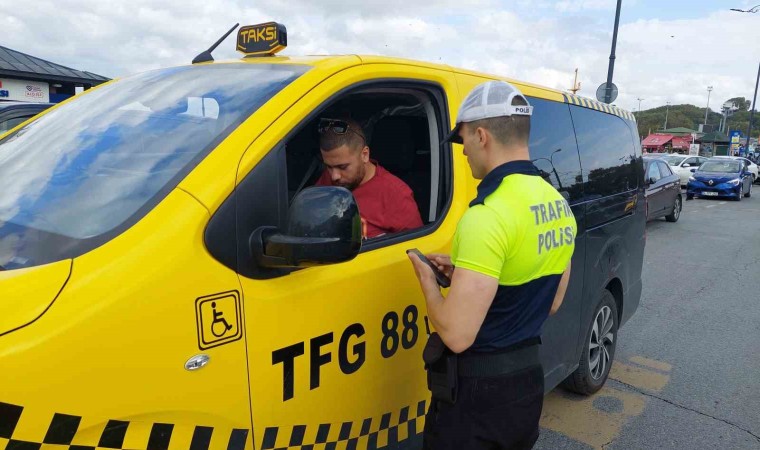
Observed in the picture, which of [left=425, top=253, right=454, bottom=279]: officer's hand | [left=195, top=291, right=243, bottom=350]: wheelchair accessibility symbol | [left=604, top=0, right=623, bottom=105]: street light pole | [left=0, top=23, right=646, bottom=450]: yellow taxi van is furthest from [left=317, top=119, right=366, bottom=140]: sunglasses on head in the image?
[left=604, top=0, right=623, bottom=105]: street light pole

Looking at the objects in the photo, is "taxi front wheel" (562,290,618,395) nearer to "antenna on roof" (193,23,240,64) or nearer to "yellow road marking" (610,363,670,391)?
"yellow road marking" (610,363,670,391)

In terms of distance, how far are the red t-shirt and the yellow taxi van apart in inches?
4.9

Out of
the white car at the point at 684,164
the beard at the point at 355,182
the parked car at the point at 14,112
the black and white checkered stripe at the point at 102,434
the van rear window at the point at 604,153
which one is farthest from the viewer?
the white car at the point at 684,164

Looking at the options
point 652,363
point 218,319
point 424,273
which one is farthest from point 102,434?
point 652,363

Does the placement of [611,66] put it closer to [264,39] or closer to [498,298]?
[264,39]

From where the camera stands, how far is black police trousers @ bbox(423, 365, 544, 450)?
176 centimetres

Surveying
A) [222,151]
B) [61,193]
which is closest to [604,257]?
[222,151]

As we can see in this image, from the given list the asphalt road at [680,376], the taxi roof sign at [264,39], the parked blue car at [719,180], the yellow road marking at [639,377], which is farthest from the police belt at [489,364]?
the parked blue car at [719,180]

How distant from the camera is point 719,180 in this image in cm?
1914

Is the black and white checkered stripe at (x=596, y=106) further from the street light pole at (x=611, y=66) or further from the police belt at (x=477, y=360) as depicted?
the street light pole at (x=611, y=66)

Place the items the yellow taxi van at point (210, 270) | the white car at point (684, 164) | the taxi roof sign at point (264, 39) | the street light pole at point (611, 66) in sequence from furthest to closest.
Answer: the white car at point (684, 164) → the street light pole at point (611, 66) → the taxi roof sign at point (264, 39) → the yellow taxi van at point (210, 270)

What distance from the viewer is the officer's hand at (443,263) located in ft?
6.42

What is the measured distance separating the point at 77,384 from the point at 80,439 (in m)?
0.12

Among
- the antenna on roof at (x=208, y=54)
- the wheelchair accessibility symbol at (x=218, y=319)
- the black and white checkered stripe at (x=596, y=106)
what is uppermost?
the antenna on roof at (x=208, y=54)
